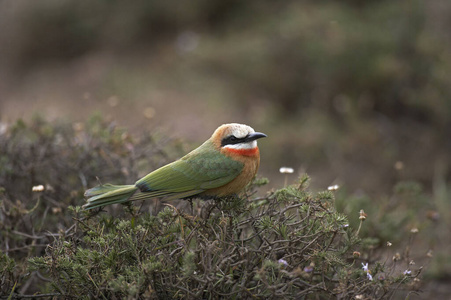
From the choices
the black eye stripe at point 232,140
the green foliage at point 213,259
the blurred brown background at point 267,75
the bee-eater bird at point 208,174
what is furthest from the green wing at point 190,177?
the blurred brown background at point 267,75

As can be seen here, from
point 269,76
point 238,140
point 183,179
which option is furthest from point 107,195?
point 269,76

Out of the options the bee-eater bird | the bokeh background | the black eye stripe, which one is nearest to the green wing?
the bee-eater bird

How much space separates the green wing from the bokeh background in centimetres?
138

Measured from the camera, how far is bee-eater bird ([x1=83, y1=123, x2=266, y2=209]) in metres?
3.26

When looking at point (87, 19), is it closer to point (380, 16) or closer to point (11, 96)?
point (11, 96)

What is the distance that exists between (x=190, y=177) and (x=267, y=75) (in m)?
4.99

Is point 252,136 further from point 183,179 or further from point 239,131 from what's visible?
point 183,179

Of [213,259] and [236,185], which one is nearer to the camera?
[213,259]

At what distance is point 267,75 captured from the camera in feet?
26.5

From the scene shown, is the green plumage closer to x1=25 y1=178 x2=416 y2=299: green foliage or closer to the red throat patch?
the red throat patch

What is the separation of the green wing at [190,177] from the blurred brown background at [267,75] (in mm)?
1271

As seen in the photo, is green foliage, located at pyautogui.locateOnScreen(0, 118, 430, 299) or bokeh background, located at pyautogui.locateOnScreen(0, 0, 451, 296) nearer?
green foliage, located at pyautogui.locateOnScreen(0, 118, 430, 299)

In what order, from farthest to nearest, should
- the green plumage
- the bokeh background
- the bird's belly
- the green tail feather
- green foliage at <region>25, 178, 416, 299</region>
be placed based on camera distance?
the bokeh background → the bird's belly → the green plumage → the green tail feather → green foliage at <region>25, 178, 416, 299</region>

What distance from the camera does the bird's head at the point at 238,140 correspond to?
3.42 m
